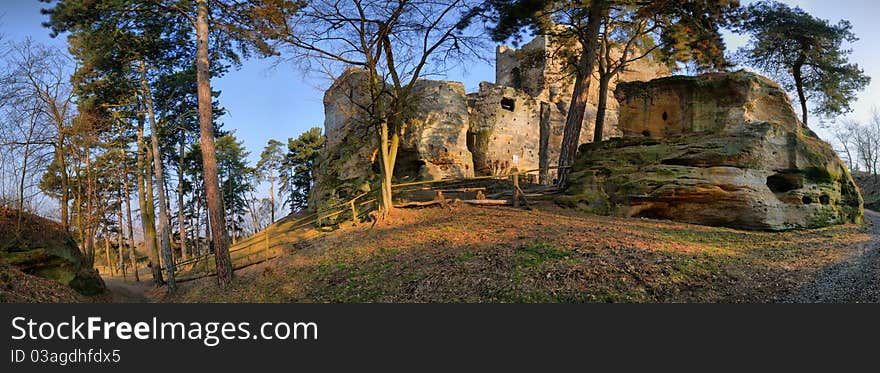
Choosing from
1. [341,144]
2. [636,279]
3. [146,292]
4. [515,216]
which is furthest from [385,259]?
[341,144]

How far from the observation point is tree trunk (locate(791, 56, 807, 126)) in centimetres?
1929

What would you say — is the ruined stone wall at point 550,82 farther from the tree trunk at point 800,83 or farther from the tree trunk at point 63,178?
the tree trunk at point 63,178

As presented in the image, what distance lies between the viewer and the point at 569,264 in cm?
700

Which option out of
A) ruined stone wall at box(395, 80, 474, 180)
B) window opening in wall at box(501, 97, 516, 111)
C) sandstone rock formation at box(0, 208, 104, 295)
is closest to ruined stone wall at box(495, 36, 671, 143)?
window opening in wall at box(501, 97, 516, 111)

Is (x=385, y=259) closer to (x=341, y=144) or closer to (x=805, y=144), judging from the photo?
(x=805, y=144)

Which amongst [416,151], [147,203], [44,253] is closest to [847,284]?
[44,253]

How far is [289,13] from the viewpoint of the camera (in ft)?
39.4

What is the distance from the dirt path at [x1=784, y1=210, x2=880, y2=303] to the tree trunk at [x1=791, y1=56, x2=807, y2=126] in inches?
626

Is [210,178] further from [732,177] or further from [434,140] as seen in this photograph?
[434,140]

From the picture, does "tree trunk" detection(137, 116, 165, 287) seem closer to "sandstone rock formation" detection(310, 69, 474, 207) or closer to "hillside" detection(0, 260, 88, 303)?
"hillside" detection(0, 260, 88, 303)

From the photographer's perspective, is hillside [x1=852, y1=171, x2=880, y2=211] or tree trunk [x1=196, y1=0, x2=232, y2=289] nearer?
tree trunk [x1=196, y1=0, x2=232, y2=289]

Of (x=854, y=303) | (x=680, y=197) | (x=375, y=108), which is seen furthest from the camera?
(x=375, y=108)

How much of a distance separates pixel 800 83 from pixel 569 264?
20.0m

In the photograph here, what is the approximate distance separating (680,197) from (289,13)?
1112cm
